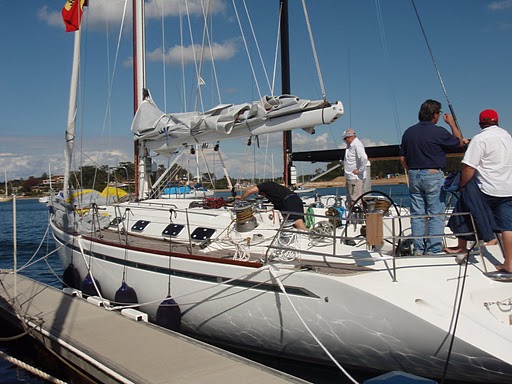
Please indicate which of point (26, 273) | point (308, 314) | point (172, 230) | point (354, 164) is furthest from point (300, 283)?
point (26, 273)

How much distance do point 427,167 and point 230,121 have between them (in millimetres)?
4381

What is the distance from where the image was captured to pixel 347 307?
213 inches

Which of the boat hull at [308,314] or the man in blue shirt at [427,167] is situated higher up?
the man in blue shirt at [427,167]

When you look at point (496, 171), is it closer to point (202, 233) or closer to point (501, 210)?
point (501, 210)

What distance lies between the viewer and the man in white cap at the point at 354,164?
26.5 feet

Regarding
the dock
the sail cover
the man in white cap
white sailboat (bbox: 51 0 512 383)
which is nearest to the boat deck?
white sailboat (bbox: 51 0 512 383)

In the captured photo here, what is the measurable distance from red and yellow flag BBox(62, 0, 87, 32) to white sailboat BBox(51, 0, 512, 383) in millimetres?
4021

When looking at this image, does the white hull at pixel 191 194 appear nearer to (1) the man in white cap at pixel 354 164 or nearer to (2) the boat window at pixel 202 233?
(2) the boat window at pixel 202 233

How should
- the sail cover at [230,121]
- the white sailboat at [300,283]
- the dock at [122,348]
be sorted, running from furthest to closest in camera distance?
the sail cover at [230,121]
the dock at [122,348]
the white sailboat at [300,283]

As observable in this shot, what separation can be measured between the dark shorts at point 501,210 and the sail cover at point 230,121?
3770mm

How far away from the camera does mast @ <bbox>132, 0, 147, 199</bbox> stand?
1169 cm

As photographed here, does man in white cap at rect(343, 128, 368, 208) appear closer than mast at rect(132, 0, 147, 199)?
Yes

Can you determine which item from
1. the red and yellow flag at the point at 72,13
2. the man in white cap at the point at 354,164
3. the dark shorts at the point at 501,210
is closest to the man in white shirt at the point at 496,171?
the dark shorts at the point at 501,210

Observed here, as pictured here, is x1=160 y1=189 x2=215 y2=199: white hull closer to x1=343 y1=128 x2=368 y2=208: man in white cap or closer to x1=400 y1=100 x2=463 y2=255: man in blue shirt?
x1=343 y1=128 x2=368 y2=208: man in white cap
